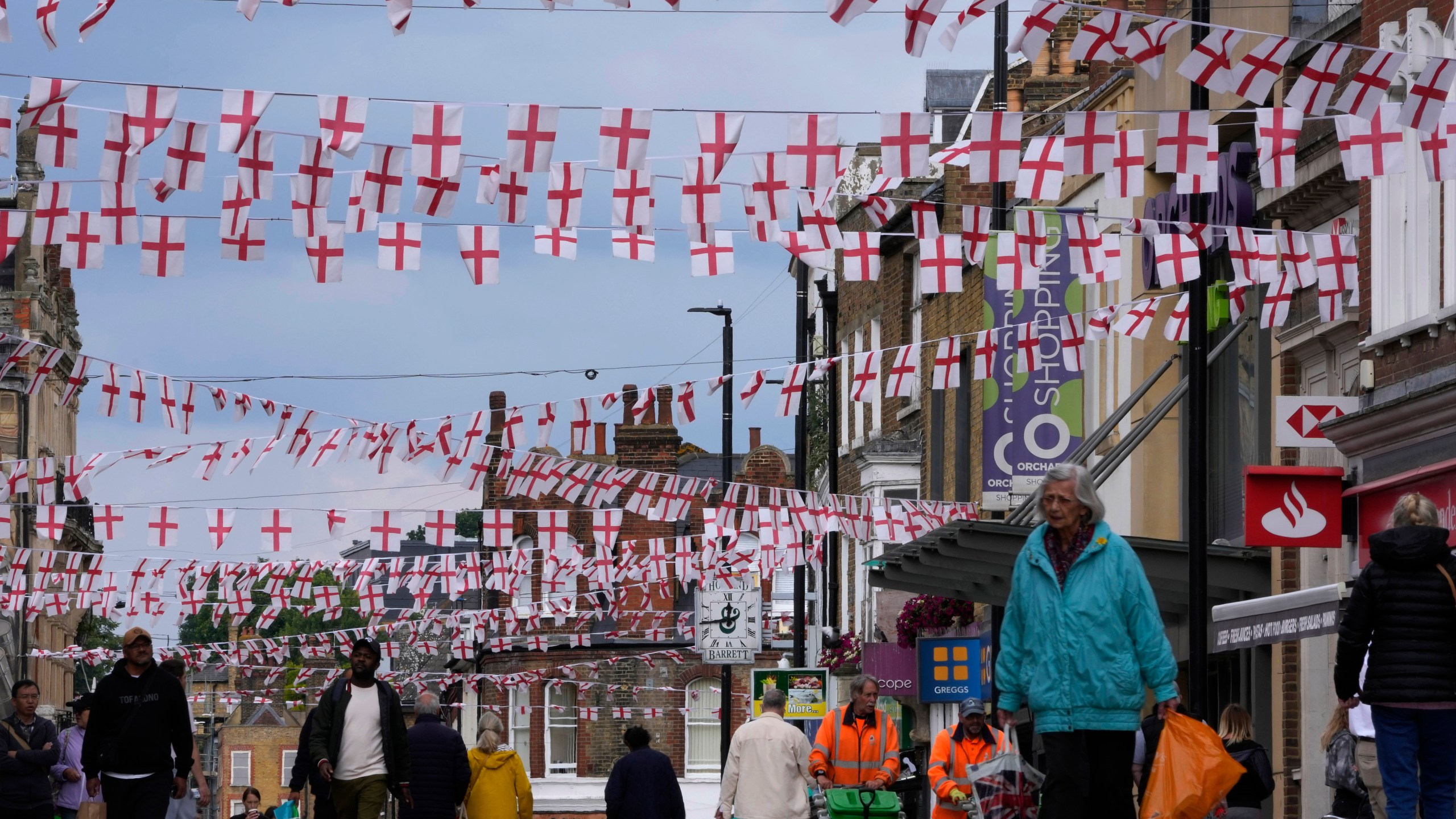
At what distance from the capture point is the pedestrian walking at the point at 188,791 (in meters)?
13.3

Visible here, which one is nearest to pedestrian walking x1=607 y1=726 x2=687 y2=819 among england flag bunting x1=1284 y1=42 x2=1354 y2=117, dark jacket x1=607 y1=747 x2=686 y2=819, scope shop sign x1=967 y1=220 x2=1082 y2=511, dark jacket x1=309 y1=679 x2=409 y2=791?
dark jacket x1=607 y1=747 x2=686 y2=819

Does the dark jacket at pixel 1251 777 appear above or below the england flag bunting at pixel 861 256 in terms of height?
below

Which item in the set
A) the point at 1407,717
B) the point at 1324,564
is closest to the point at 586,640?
the point at 1324,564

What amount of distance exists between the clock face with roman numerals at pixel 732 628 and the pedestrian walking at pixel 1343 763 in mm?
21384

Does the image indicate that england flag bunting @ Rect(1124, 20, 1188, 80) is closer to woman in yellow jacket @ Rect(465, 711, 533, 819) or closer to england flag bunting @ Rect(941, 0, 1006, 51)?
england flag bunting @ Rect(941, 0, 1006, 51)

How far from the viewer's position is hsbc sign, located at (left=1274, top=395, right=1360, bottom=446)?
1658cm

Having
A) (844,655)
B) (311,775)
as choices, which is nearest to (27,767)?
(311,775)

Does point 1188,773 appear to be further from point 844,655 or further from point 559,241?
point 844,655

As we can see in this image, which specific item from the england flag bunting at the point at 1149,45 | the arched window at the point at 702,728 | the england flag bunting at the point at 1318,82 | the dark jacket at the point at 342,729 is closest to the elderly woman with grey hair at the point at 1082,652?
the england flag bunting at the point at 1149,45

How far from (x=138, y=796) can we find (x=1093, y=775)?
6.71 meters

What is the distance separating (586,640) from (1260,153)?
3317 cm

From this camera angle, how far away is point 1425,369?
15.2 metres

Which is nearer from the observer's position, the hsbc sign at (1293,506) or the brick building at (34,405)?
the hsbc sign at (1293,506)

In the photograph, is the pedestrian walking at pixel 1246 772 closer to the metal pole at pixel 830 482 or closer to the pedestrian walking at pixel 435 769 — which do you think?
the pedestrian walking at pixel 435 769
